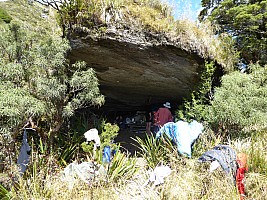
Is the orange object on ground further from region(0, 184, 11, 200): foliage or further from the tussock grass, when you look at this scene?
region(0, 184, 11, 200): foliage

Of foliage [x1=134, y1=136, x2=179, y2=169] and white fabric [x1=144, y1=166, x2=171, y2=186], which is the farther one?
foliage [x1=134, y1=136, x2=179, y2=169]

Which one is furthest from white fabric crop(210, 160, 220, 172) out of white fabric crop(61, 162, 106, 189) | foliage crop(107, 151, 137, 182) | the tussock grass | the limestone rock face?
the limestone rock face

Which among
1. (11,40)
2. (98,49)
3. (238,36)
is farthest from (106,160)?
(238,36)

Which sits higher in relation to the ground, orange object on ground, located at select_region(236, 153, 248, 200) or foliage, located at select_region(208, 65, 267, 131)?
foliage, located at select_region(208, 65, 267, 131)

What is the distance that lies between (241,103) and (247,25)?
170 inches

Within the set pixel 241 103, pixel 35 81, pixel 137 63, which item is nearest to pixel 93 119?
pixel 137 63

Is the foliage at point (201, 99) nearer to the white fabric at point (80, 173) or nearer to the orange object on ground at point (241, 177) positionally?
Answer: the orange object on ground at point (241, 177)

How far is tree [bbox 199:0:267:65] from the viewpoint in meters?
8.10

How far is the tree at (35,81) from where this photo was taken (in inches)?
140

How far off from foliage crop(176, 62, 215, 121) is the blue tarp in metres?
1.15

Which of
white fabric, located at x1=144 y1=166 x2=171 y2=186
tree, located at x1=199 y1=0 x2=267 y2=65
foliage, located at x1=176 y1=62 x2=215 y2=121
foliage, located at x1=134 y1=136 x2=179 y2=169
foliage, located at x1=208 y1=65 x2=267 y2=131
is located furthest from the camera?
tree, located at x1=199 y1=0 x2=267 y2=65

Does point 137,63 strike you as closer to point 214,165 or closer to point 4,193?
point 214,165

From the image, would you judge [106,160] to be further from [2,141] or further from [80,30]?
[80,30]

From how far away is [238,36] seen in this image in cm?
876
